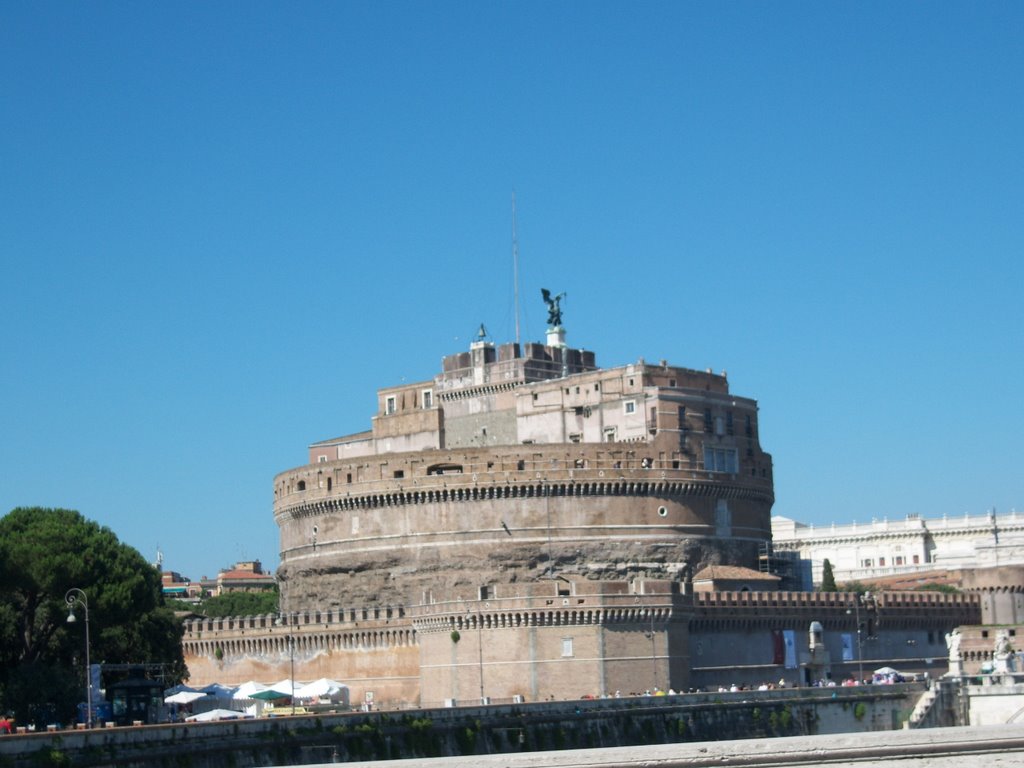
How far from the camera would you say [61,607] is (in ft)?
185

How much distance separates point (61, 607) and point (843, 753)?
154 feet

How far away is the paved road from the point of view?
1298 centimetres

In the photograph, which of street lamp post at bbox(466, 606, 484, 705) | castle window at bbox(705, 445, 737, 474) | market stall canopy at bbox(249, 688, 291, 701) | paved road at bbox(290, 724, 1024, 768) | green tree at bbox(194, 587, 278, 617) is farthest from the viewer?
green tree at bbox(194, 587, 278, 617)

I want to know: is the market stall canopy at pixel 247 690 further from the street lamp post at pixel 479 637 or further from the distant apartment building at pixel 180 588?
the distant apartment building at pixel 180 588

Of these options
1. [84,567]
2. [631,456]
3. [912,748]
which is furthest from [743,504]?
[912,748]

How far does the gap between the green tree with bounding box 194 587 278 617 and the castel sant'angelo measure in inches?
668

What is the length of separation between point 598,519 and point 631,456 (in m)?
3.39

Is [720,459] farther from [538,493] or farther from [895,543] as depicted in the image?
[895,543]

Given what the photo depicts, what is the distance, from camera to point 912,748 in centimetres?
1312

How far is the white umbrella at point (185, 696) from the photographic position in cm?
5919

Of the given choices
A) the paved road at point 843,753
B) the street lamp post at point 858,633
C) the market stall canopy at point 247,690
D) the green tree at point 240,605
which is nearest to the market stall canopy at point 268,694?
the market stall canopy at point 247,690

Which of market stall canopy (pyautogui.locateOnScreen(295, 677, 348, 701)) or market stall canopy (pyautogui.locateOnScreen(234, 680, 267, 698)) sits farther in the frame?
market stall canopy (pyautogui.locateOnScreen(295, 677, 348, 701))

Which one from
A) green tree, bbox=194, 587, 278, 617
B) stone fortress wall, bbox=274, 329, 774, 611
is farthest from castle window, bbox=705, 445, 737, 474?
green tree, bbox=194, 587, 278, 617

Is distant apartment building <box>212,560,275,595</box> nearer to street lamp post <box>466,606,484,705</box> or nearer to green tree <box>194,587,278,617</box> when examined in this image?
green tree <box>194,587,278,617</box>
